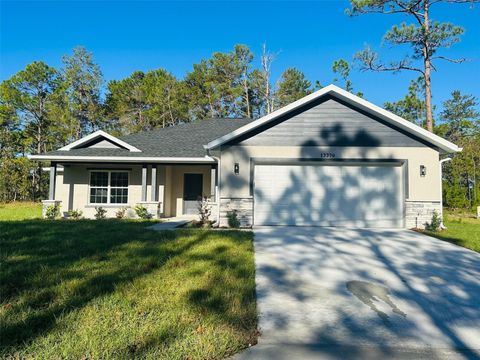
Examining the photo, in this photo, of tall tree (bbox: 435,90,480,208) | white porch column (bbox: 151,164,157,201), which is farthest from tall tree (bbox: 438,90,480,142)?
white porch column (bbox: 151,164,157,201)

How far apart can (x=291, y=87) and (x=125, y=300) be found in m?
28.9

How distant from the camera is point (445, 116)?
119 ft

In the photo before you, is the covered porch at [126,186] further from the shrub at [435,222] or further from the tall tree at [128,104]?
the tall tree at [128,104]

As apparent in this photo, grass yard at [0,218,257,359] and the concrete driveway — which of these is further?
the concrete driveway

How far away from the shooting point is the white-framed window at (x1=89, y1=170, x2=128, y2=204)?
44.4 feet

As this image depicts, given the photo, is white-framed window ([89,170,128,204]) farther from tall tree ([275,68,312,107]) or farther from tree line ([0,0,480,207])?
tall tree ([275,68,312,107])

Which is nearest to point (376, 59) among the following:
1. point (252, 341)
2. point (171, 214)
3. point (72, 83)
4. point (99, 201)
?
point (171, 214)

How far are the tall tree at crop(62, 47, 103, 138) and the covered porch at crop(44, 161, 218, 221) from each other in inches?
773

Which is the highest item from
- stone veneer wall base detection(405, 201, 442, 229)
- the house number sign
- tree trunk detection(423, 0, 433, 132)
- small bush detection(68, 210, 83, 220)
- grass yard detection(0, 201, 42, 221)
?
tree trunk detection(423, 0, 433, 132)

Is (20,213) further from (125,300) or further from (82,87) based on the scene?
(82,87)

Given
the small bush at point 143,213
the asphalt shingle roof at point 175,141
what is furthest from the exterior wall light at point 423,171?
the small bush at point 143,213

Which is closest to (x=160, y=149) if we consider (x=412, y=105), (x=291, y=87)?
(x=291, y=87)

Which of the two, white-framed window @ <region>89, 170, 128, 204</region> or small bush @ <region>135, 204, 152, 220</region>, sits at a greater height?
white-framed window @ <region>89, 170, 128, 204</region>

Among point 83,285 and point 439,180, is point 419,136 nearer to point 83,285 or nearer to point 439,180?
point 439,180
